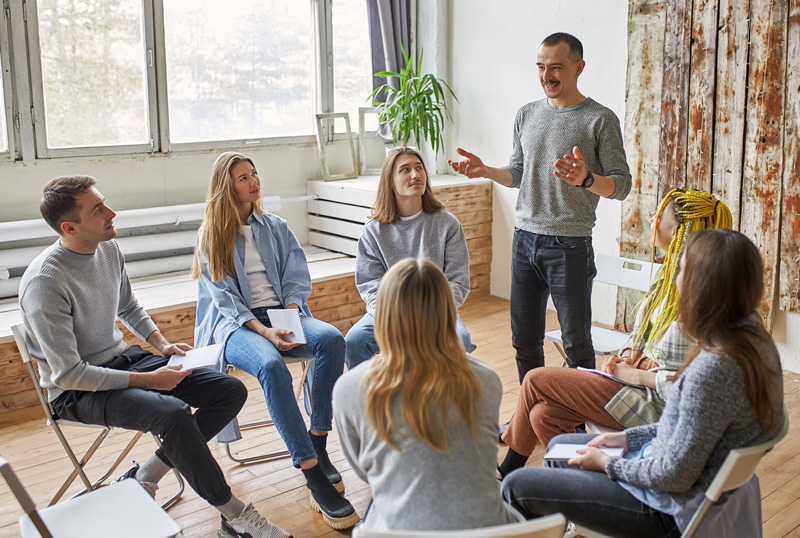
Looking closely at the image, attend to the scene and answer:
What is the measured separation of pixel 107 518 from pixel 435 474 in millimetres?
831

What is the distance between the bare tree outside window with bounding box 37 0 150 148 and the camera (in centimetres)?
421

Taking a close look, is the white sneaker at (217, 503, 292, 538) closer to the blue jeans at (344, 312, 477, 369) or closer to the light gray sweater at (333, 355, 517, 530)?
the blue jeans at (344, 312, 477, 369)

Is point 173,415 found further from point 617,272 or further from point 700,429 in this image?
point 617,272

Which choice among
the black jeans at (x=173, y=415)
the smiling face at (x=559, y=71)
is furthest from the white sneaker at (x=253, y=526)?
the smiling face at (x=559, y=71)

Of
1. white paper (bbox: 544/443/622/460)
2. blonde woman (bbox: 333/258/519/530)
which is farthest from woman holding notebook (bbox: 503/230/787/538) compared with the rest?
blonde woman (bbox: 333/258/519/530)

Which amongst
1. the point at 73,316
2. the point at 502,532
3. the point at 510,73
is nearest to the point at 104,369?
the point at 73,316

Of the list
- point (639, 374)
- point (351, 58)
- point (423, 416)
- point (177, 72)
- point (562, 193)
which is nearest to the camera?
point (423, 416)

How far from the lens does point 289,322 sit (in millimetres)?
2945

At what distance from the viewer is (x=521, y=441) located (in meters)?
2.53

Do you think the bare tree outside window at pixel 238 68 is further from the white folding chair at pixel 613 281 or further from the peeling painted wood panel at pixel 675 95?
the white folding chair at pixel 613 281

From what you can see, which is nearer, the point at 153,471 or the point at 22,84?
the point at 153,471

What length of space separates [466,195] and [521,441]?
2897 millimetres

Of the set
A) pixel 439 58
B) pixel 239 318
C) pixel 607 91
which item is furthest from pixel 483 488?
pixel 439 58

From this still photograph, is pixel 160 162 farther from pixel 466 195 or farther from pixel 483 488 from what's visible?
pixel 483 488
